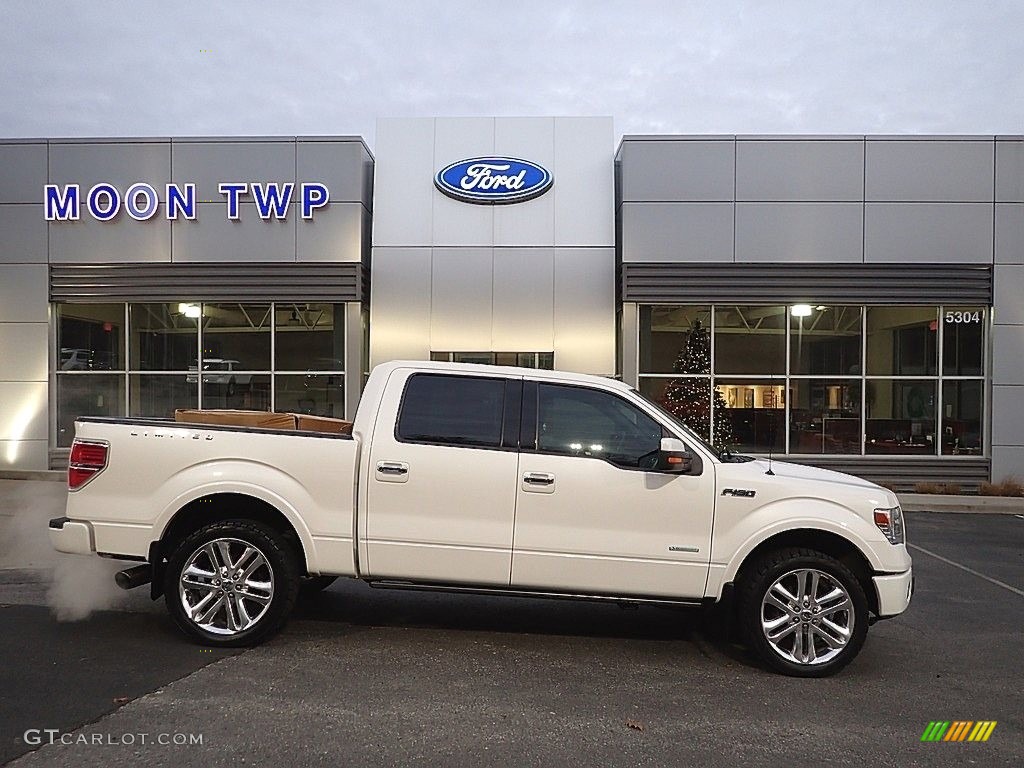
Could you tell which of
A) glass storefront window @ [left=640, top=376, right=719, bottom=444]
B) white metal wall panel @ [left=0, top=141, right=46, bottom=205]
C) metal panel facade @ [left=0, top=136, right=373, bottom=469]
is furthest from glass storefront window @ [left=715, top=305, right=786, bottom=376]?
white metal wall panel @ [left=0, top=141, right=46, bottom=205]

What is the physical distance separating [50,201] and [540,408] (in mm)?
15296

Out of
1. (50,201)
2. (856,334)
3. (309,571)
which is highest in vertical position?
(50,201)

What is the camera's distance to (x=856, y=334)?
16.9 m

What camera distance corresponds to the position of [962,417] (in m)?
17.0

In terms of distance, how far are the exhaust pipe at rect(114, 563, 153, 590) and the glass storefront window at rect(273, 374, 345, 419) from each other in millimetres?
11484

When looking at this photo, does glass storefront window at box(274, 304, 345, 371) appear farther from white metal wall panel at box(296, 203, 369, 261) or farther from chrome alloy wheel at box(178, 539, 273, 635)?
chrome alloy wheel at box(178, 539, 273, 635)

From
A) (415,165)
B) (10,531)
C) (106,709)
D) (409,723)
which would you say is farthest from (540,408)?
(415,165)

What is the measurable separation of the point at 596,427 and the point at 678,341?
11.6 m

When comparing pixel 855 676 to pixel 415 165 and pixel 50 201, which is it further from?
pixel 50 201

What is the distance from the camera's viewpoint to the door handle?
5.51 m

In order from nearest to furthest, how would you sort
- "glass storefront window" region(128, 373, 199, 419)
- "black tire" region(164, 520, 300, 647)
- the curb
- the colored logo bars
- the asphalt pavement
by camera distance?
1. the asphalt pavement
2. the colored logo bars
3. "black tire" region(164, 520, 300, 647)
4. the curb
5. "glass storefront window" region(128, 373, 199, 419)

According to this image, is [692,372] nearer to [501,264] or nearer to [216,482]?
[501,264]

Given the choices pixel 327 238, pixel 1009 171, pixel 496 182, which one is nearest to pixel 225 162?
pixel 327 238

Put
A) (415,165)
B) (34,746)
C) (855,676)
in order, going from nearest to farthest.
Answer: (34,746), (855,676), (415,165)
